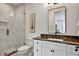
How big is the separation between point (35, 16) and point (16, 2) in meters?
0.32

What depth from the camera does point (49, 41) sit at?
160cm

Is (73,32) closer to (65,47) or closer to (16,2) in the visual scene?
(65,47)

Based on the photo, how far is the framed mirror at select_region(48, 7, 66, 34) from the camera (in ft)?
5.17

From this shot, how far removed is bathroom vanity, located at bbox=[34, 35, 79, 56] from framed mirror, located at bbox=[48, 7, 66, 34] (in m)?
0.10

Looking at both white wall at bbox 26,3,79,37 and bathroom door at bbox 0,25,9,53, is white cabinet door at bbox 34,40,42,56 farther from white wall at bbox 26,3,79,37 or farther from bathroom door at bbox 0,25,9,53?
bathroom door at bbox 0,25,9,53

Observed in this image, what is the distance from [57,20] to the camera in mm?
1603

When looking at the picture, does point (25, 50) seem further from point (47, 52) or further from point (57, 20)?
point (57, 20)

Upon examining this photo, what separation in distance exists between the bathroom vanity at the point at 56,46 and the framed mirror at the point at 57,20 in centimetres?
10

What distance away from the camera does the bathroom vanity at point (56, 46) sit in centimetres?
150

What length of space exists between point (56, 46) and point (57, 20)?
0.35 metres

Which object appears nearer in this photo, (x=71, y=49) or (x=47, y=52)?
(x=71, y=49)

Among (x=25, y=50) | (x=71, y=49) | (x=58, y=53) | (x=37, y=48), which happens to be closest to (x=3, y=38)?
(x=25, y=50)

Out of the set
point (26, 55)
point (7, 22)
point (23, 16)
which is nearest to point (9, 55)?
point (26, 55)

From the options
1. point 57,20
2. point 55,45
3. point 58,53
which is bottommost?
point 58,53
